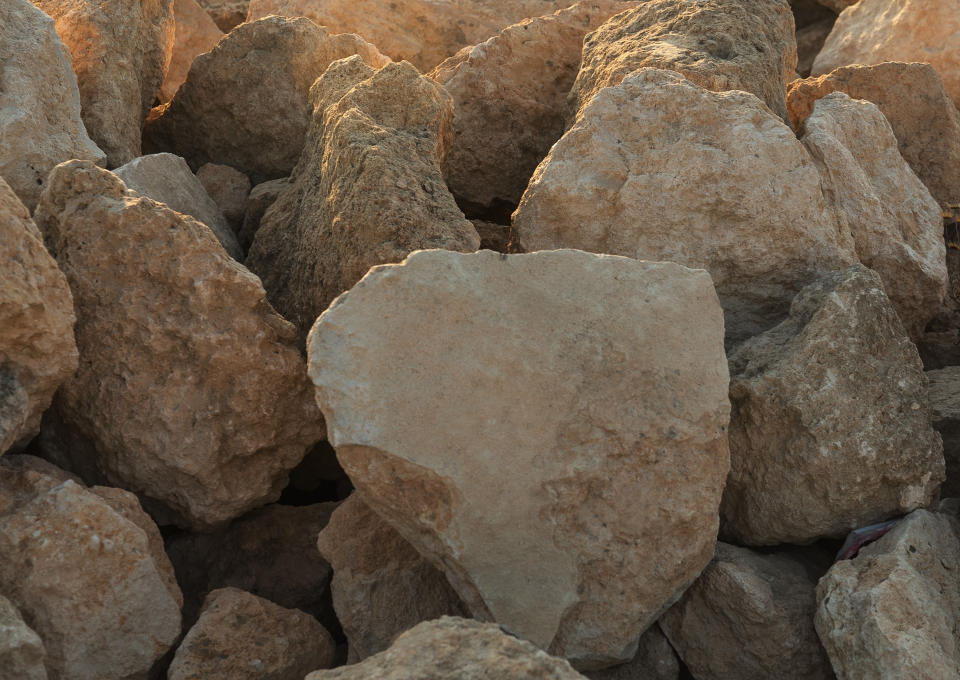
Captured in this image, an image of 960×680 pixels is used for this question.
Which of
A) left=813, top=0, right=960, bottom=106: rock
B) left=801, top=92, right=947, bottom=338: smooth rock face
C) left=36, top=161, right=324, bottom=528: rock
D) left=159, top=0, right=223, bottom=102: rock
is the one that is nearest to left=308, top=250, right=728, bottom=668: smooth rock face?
left=36, top=161, right=324, bottom=528: rock

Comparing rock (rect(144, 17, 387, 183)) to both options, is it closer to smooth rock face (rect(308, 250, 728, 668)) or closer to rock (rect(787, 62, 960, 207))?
rock (rect(787, 62, 960, 207))

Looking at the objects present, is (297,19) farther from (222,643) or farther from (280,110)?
(222,643)

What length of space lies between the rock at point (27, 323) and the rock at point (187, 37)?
2626 millimetres

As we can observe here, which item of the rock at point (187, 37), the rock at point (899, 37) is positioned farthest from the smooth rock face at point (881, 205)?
the rock at point (187, 37)

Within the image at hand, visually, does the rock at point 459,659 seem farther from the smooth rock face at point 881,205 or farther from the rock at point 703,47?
the rock at point 703,47

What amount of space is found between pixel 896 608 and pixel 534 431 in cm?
71

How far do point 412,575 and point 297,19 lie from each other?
209 cm

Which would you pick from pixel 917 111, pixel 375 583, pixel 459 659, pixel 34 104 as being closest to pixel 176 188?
pixel 34 104

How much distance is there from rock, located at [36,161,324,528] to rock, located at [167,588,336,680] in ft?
1.01

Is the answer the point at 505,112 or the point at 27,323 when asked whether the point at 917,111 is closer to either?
the point at 505,112

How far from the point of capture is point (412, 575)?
2.09 meters

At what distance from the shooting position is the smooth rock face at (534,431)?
70.5 inches

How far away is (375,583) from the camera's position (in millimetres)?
2074

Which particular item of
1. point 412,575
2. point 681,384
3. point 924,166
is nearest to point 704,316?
point 681,384
